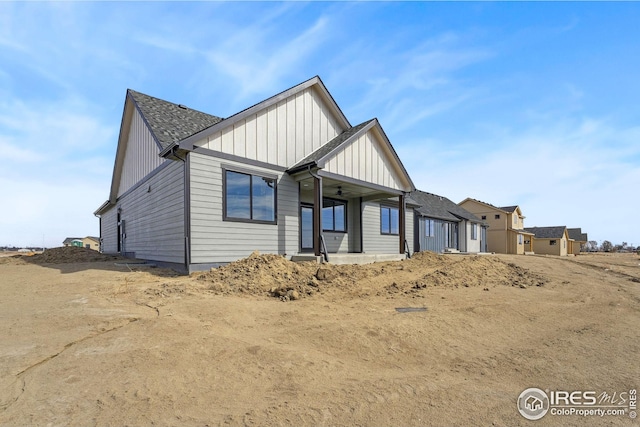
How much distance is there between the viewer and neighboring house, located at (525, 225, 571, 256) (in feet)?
148

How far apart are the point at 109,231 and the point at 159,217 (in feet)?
45.7

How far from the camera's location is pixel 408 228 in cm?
2003

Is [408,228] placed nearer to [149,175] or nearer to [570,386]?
[149,175]

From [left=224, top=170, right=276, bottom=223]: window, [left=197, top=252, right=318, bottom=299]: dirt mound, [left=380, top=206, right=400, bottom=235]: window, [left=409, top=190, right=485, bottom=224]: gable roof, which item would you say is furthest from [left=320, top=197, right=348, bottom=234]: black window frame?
[left=409, top=190, right=485, bottom=224]: gable roof

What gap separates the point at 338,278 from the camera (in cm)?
898

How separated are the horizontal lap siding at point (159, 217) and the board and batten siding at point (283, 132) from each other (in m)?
1.78

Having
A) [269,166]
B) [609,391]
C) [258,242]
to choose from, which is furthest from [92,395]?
[269,166]

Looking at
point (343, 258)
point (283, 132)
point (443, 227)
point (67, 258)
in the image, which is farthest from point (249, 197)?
point (443, 227)

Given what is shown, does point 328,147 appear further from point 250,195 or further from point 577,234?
point 577,234

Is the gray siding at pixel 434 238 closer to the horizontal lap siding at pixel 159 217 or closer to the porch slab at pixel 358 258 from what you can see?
the porch slab at pixel 358 258

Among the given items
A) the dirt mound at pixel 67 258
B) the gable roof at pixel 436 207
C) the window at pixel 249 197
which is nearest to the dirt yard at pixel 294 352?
the window at pixel 249 197

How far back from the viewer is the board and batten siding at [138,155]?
41.5 feet

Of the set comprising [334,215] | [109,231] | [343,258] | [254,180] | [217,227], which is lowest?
[343,258]

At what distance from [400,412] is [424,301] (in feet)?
14.8
